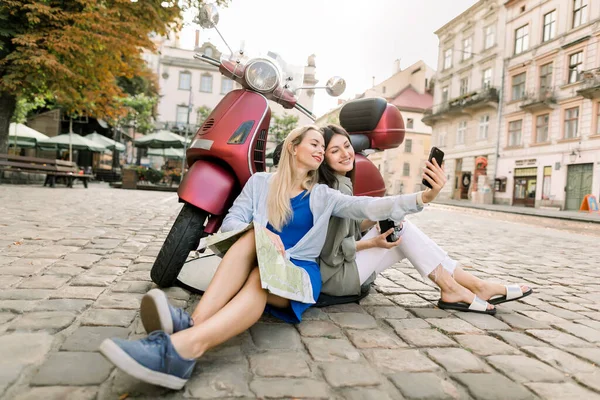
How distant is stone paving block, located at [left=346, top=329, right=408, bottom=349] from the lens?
6.30 ft

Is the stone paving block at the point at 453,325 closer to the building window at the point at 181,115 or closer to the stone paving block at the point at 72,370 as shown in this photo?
the stone paving block at the point at 72,370

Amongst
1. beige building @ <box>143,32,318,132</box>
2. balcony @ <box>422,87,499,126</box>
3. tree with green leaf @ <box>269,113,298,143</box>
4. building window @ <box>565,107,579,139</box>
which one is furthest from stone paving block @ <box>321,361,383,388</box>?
beige building @ <box>143,32,318,132</box>

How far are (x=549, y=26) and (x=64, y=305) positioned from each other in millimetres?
26316

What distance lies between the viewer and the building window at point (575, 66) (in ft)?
66.3

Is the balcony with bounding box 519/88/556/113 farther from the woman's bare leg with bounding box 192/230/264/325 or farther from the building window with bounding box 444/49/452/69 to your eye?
the woman's bare leg with bounding box 192/230/264/325

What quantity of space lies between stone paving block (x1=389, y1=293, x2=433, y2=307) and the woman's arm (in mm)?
1106

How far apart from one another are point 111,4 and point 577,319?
10370 millimetres

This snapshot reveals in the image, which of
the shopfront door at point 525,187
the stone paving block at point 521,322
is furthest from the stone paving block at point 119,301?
the shopfront door at point 525,187

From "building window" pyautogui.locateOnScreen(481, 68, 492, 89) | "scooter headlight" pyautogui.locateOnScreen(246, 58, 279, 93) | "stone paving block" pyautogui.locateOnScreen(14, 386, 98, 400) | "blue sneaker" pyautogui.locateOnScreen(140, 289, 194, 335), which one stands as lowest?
"stone paving block" pyautogui.locateOnScreen(14, 386, 98, 400)

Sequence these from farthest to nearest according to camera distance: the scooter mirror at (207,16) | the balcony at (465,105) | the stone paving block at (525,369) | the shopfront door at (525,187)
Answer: the balcony at (465,105) → the shopfront door at (525,187) → the scooter mirror at (207,16) → the stone paving block at (525,369)

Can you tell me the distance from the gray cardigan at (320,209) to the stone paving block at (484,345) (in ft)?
2.10

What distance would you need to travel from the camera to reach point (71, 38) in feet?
29.9

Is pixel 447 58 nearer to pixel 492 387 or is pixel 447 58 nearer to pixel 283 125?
pixel 283 125

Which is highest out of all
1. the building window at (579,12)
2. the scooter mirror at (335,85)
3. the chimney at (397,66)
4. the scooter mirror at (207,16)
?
the chimney at (397,66)
